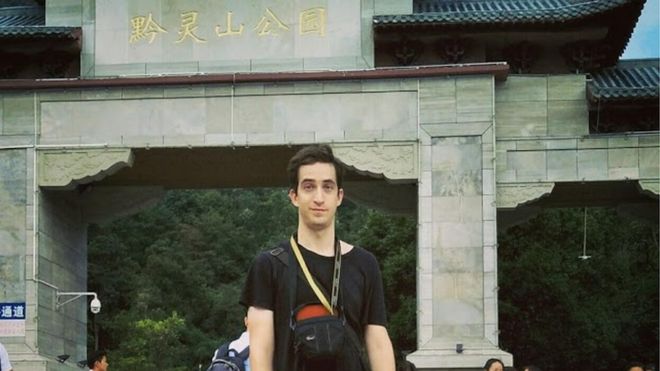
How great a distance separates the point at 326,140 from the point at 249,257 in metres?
32.7

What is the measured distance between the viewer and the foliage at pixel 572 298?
35.6 metres

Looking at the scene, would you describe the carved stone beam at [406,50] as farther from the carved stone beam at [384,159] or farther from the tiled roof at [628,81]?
the tiled roof at [628,81]

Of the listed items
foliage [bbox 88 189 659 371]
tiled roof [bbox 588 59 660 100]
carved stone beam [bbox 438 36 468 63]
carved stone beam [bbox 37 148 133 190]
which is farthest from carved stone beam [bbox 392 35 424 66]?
foliage [bbox 88 189 659 371]

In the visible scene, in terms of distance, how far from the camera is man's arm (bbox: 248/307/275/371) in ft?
17.2

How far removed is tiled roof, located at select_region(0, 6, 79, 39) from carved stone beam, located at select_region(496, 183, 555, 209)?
297 inches

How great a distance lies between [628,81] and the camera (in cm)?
2406

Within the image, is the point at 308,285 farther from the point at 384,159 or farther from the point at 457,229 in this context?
the point at 384,159

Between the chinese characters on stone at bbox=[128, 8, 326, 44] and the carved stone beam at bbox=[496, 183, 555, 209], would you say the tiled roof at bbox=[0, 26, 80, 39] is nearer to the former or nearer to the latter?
the chinese characters on stone at bbox=[128, 8, 326, 44]

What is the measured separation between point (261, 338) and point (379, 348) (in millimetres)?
438

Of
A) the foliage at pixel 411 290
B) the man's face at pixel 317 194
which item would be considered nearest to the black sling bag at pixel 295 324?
the man's face at pixel 317 194

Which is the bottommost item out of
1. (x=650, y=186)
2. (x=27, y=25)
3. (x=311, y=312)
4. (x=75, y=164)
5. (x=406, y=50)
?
(x=311, y=312)

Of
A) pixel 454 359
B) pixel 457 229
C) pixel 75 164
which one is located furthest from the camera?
pixel 75 164

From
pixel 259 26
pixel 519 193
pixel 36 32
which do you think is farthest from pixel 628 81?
pixel 36 32

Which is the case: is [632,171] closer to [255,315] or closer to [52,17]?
[52,17]
